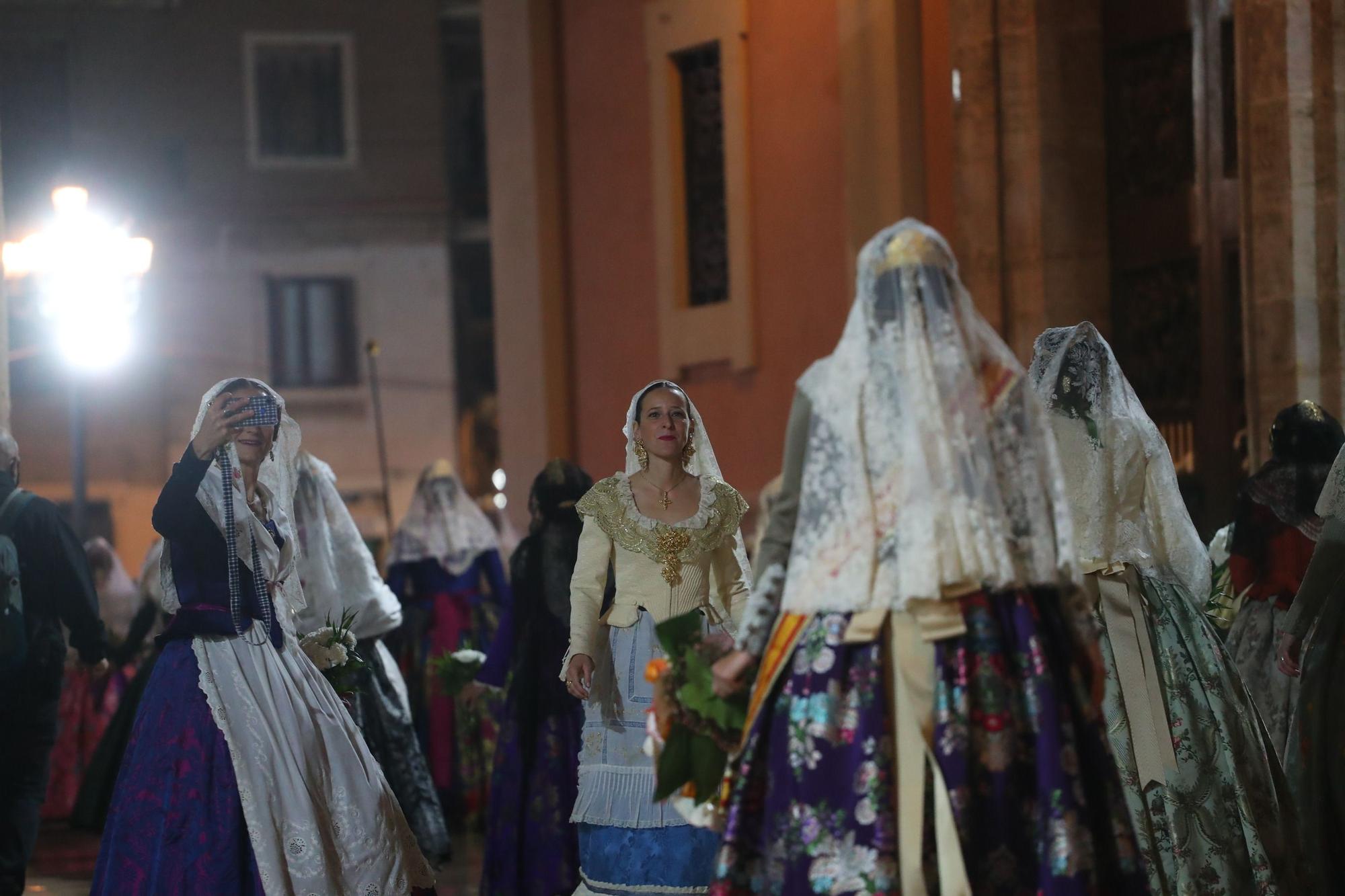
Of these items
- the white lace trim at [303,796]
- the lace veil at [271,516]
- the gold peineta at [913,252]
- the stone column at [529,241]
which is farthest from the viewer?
the stone column at [529,241]

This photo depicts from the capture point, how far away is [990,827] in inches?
179

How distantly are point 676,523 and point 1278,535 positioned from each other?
8.33 ft

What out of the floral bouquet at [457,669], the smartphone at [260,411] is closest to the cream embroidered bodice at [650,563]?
the smartphone at [260,411]

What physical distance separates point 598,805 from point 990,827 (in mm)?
2464

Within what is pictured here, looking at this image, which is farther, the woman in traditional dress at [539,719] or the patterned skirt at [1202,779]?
the woman in traditional dress at [539,719]

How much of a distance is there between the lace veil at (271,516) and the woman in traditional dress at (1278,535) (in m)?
3.74

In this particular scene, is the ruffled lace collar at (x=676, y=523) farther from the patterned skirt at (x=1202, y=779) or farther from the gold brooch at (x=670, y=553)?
the patterned skirt at (x=1202, y=779)

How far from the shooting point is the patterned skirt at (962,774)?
4508 mm

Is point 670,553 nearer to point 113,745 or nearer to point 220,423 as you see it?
point 220,423

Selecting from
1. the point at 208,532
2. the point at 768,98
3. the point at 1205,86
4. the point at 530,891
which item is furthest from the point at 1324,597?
the point at 768,98

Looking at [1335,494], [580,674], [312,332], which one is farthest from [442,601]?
[312,332]

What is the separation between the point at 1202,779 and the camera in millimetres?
6270

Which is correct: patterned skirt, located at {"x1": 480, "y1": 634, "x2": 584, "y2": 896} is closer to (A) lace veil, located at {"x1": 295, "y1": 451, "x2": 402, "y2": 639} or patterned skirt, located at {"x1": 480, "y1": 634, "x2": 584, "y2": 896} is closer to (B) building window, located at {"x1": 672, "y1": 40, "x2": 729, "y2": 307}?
(A) lace veil, located at {"x1": 295, "y1": 451, "x2": 402, "y2": 639}

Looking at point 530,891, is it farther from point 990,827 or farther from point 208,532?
point 990,827
